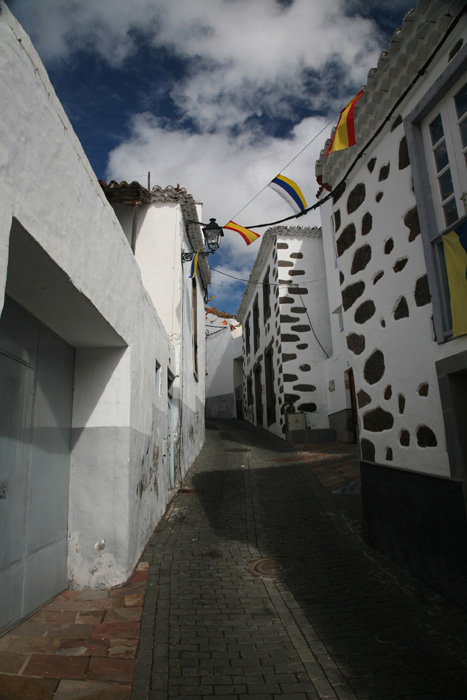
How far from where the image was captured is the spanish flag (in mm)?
3422

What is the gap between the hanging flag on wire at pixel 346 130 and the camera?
4598mm

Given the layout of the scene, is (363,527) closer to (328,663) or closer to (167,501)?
(328,663)

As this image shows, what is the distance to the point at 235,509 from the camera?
20.2 ft

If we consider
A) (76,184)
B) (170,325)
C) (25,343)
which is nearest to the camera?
(76,184)

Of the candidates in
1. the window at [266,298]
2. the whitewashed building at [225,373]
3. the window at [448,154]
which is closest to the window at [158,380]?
the window at [448,154]

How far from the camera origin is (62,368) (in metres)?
4.05

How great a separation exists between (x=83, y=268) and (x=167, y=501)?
4352 mm

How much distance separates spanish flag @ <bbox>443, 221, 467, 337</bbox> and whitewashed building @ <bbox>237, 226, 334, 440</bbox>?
8362mm

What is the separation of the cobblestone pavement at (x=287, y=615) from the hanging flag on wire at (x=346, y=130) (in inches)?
162

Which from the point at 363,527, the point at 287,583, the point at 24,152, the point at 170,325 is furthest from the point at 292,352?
the point at 24,152

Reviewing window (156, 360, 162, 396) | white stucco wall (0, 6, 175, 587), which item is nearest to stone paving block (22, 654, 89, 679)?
white stucco wall (0, 6, 175, 587)

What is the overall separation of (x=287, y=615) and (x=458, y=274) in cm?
293

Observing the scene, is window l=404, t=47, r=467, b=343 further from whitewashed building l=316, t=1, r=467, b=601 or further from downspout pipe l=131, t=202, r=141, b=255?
downspout pipe l=131, t=202, r=141, b=255

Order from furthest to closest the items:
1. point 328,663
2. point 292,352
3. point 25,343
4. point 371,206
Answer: point 292,352 → point 371,206 → point 25,343 → point 328,663
